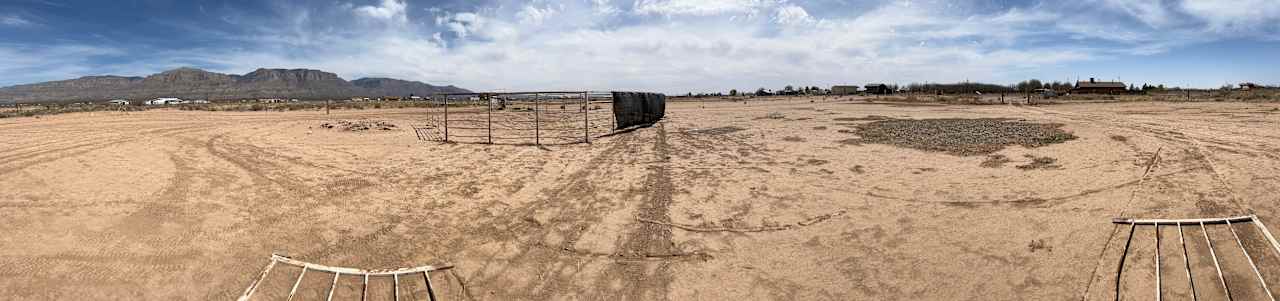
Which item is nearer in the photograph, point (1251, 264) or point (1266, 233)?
point (1251, 264)

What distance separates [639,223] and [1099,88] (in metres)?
81.5

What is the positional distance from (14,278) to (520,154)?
7.62m

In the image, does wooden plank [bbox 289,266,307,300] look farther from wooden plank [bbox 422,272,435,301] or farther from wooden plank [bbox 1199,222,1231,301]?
wooden plank [bbox 1199,222,1231,301]

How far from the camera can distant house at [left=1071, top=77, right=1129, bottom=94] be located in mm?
62269

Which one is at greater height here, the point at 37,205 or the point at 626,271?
the point at 37,205

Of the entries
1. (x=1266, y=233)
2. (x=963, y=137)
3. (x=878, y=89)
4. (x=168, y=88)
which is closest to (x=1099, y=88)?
(x=878, y=89)

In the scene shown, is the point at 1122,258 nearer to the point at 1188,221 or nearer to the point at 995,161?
the point at 1188,221

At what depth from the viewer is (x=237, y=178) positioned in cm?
745

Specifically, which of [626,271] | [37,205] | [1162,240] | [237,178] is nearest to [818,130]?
[1162,240]

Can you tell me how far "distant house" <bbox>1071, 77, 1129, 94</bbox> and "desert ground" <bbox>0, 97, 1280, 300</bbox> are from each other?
68422 millimetres

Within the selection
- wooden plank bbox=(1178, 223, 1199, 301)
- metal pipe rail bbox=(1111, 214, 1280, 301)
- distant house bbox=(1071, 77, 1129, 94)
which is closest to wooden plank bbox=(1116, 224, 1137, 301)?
metal pipe rail bbox=(1111, 214, 1280, 301)

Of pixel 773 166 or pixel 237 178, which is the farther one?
pixel 773 166

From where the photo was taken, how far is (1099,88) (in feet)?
→ 211

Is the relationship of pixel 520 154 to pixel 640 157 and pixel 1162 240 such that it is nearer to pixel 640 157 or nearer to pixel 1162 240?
pixel 640 157
